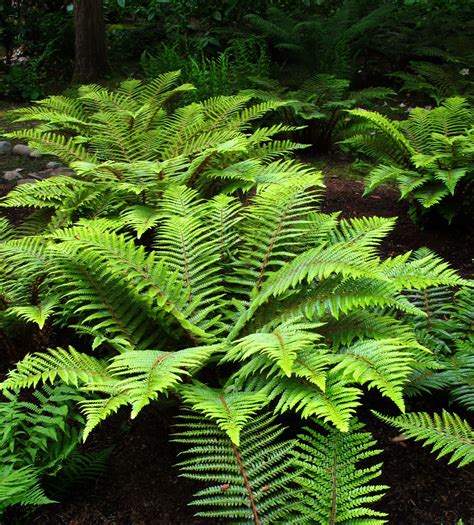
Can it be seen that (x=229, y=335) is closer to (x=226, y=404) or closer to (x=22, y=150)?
(x=226, y=404)

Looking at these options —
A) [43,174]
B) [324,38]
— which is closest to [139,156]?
[43,174]

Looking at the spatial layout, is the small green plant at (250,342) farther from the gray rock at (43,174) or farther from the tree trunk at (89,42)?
the tree trunk at (89,42)

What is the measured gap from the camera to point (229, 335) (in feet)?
7.80

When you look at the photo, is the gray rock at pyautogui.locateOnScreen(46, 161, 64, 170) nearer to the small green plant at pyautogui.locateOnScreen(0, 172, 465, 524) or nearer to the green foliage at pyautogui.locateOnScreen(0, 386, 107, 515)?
the small green plant at pyautogui.locateOnScreen(0, 172, 465, 524)

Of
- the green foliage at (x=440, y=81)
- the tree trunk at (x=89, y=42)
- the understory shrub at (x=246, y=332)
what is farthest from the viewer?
the tree trunk at (x=89, y=42)

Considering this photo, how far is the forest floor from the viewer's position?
80.9 inches

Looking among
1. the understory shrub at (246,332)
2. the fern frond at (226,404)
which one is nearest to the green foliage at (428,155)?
the understory shrub at (246,332)

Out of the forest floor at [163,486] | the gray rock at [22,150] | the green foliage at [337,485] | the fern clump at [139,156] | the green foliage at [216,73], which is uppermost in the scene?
the green foliage at [216,73]

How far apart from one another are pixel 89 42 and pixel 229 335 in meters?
6.12

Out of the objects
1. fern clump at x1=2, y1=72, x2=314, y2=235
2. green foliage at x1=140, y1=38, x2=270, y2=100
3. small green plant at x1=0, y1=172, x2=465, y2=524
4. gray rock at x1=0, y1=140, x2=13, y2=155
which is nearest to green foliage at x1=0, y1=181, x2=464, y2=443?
small green plant at x1=0, y1=172, x2=465, y2=524

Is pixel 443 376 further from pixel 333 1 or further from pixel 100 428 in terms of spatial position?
pixel 333 1

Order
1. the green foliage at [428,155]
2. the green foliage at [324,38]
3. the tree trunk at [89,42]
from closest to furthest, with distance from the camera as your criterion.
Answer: the green foliage at [428,155], the green foliage at [324,38], the tree trunk at [89,42]

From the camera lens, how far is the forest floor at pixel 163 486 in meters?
2.05

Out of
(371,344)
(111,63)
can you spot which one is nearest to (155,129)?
(371,344)
